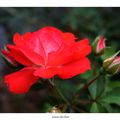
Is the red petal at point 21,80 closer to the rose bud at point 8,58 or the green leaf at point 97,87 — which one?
the rose bud at point 8,58

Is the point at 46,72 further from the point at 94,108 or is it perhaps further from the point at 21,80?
the point at 94,108

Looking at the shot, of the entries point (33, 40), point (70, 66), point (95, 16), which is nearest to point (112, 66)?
point (70, 66)

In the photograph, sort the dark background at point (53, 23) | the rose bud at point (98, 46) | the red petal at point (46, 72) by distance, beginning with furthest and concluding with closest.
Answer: the dark background at point (53, 23), the rose bud at point (98, 46), the red petal at point (46, 72)

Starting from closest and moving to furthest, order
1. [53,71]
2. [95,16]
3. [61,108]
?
[53,71]
[61,108]
[95,16]

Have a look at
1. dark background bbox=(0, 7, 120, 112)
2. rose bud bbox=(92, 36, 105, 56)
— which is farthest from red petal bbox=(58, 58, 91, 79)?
dark background bbox=(0, 7, 120, 112)

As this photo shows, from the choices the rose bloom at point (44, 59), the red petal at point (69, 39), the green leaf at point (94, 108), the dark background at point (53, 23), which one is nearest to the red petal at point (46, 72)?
the rose bloom at point (44, 59)

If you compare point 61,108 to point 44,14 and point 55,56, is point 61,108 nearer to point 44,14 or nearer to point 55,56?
point 55,56
